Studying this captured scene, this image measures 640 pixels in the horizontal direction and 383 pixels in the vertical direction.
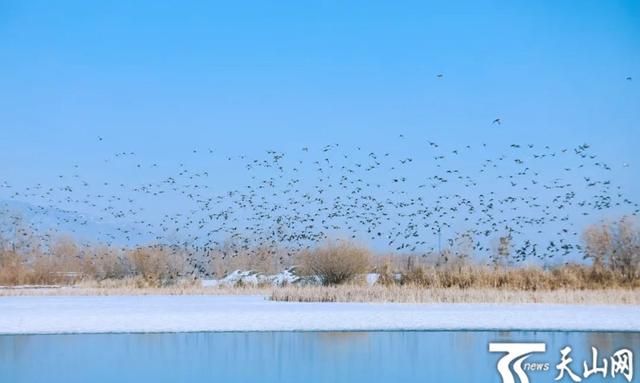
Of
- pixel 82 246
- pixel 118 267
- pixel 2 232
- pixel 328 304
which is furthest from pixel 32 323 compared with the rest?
pixel 2 232

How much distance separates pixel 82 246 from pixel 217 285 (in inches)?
364

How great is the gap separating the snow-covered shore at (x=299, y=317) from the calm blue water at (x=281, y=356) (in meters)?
0.48

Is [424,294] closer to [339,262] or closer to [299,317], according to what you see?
[299,317]

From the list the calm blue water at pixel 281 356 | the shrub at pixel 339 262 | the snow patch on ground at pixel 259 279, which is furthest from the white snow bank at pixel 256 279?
the calm blue water at pixel 281 356

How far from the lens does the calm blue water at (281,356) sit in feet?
41.8

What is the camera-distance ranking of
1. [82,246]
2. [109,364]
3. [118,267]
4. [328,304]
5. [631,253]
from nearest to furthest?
[109,364], [328,304], [631,253], [118,267], [82,246]

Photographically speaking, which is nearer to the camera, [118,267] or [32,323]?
[32,323]

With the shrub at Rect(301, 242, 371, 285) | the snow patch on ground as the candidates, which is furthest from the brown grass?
the snow patch on ground

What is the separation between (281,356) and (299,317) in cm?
471

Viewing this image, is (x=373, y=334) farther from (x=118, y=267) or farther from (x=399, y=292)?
(x=118, y=267)

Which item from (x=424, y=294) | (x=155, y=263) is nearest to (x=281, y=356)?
(x=424, y=294)

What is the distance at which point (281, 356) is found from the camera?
14617 mm

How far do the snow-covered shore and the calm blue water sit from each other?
0.48m

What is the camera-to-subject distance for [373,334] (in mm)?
17531
